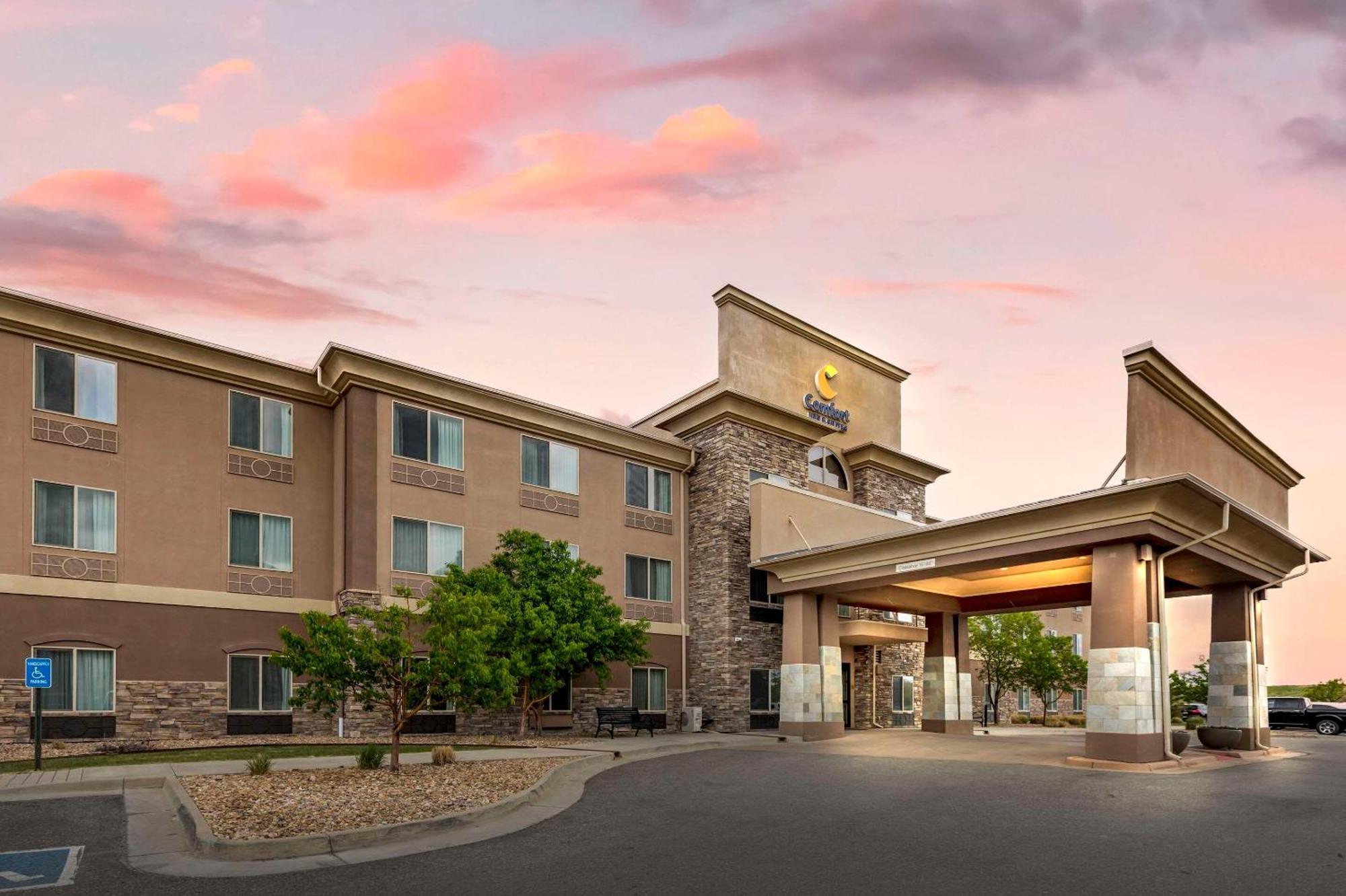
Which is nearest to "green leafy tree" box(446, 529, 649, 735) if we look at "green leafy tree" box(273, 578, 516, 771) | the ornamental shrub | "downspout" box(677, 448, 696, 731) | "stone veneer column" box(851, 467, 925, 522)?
"downspout" box(677, 448, 696, 731)

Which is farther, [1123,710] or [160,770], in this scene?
[1123,710]

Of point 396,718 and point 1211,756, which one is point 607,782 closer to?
point 396,718

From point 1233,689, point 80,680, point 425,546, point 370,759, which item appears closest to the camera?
point 370,759

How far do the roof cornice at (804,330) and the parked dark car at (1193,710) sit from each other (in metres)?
22.8

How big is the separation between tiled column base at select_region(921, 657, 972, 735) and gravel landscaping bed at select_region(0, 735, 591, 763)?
12860 mm

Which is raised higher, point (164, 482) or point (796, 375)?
point (796, 375)

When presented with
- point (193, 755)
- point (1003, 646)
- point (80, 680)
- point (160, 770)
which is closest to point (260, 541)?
point (80, 680)

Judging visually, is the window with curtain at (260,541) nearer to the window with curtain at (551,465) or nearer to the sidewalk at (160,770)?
the window with curtain at (551,465)

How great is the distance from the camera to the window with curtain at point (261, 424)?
89.9 feet

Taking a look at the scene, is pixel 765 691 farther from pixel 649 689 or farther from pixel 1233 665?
pixel 1233 665

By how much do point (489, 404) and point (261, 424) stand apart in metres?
6.86

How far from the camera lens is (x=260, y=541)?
2725cm

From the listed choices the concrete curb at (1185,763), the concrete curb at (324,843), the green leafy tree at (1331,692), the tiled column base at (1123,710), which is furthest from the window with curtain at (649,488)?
the green leafy tree at (1331,692)

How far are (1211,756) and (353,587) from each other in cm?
2252
